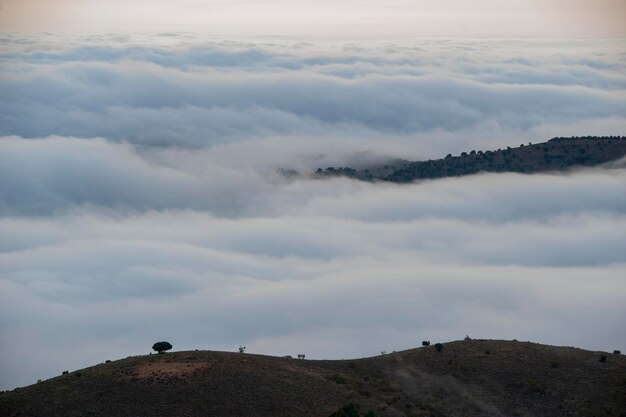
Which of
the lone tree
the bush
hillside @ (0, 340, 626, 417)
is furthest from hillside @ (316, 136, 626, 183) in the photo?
the bush

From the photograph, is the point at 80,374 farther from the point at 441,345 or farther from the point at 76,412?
the point at 441,345

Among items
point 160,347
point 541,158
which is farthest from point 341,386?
point 541,158

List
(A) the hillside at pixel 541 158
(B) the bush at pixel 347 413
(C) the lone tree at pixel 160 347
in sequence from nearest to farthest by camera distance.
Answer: (B) the bush at pixel 347 413 < (C) the lone tree at pixel 160 347 < (A) the hillside at pixel 541 158

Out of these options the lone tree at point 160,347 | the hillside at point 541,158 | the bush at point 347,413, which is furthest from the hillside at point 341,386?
the hillside at point 541,158

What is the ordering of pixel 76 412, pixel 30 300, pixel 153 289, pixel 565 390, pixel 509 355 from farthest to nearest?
pixel 153 289 < pixel 30 300 < pixel 509 355 < pixel 565 390 < pixel 76 412

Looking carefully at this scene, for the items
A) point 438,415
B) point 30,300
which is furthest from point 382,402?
point 30,300

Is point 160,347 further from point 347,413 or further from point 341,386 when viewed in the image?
point 347,413

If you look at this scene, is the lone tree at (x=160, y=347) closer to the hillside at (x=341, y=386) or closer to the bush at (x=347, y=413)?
the hillside at (x=341, y=386)

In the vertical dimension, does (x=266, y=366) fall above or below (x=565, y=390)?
above
